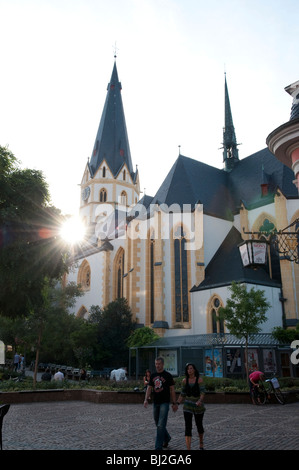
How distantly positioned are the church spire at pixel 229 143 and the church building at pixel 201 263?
0.20 m

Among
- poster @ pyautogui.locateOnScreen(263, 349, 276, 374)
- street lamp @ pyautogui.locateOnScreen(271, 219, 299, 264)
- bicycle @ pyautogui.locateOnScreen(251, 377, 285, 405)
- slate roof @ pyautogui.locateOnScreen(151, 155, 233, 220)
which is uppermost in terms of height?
slate roof @ pyautogui.locateOnScreen(151, 155, 233, 220)

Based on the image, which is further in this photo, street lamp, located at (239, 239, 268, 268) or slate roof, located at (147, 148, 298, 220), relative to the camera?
slate roof, located at (147, 148, 298, 220)

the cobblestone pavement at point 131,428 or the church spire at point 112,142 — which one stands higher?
the church spire at point 112,142

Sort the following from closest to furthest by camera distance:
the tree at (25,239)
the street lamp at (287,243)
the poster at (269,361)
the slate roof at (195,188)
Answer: the street lamp at (287,243) < the tree at (25,239) < the poster at (269,361) < the slate roof at (195,188)

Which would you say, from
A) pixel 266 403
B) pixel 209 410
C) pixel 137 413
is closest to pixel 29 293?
pixel 137 413

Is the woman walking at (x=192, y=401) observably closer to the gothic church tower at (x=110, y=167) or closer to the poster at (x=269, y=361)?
the poster at (x=269, y=361)

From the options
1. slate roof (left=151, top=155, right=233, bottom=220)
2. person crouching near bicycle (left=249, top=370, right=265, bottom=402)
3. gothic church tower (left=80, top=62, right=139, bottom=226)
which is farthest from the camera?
gothic church tower (left=80, top=62, right=139, bottom=226)

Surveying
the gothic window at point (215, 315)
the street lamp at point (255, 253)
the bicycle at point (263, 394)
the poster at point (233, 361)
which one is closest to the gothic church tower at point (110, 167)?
the gothic window at point (215, 315)

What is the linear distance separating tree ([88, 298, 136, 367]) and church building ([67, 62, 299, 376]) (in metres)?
0.86

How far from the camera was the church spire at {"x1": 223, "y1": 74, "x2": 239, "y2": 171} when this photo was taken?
43.5m

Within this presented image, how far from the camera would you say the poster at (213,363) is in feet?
66.9

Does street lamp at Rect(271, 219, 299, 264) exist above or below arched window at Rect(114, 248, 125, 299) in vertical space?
below

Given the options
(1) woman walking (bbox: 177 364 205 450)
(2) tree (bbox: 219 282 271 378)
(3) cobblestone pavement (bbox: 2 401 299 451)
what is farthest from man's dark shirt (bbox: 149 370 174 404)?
(2) tree (bbox: 219 282 271 378)

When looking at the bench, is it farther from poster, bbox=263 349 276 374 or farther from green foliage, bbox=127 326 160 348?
poster, bbox=263 349 276 374
